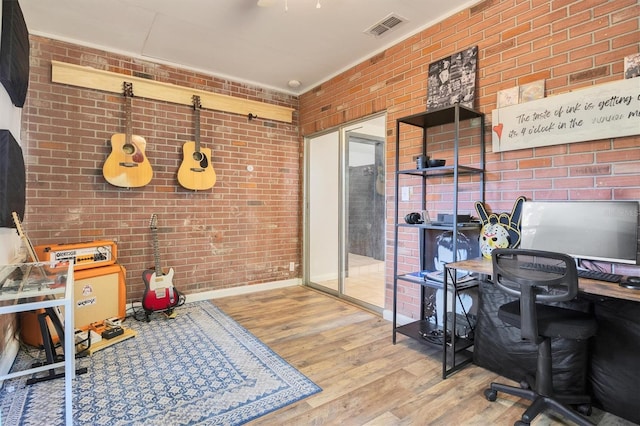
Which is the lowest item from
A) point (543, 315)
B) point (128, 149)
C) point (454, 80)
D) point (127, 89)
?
point (543, 315)

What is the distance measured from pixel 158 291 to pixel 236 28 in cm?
262

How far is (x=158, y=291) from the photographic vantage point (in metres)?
3.19

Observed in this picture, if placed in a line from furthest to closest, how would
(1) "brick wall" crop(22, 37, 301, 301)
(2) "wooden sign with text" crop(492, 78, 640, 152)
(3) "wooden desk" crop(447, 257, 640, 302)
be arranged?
1. (1) "brick wall" crop(22, 37, 301, 301)
2. (2) "wooden sign with text" crop(492, 78, 640, 152)
3. (3) "wooden desk" crop(447, 257, 640, 302)

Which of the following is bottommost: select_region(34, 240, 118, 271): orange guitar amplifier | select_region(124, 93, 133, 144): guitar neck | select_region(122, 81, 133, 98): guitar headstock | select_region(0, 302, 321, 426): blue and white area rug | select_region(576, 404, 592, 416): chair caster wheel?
select_region(0, 302, 321, 426): blue and white area rug

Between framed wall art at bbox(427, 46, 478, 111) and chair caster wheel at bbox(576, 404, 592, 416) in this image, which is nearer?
chair caster wheel at bbox(576, 404, 592, 416)

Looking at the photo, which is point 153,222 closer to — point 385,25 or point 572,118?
point 385,25

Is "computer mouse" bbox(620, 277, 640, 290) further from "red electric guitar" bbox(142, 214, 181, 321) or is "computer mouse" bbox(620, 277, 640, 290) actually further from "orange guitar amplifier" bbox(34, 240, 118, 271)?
"orange guitar amplifier" bbox(34, 240, 118, 271)

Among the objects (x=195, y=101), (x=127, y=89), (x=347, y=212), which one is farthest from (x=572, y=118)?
(x=127, y=89)

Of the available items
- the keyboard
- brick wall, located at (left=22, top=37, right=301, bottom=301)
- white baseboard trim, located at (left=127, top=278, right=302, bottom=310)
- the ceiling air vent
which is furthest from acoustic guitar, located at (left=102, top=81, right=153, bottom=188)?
the keyboard

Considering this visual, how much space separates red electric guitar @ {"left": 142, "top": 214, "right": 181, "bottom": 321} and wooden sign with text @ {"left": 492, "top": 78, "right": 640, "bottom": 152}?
10.6ft

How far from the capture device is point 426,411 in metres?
1.78

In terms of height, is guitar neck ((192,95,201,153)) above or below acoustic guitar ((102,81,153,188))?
above

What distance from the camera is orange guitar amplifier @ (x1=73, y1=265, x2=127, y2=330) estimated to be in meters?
2.68

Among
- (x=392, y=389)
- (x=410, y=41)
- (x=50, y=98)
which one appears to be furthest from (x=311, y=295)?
(x=50, y=98)
